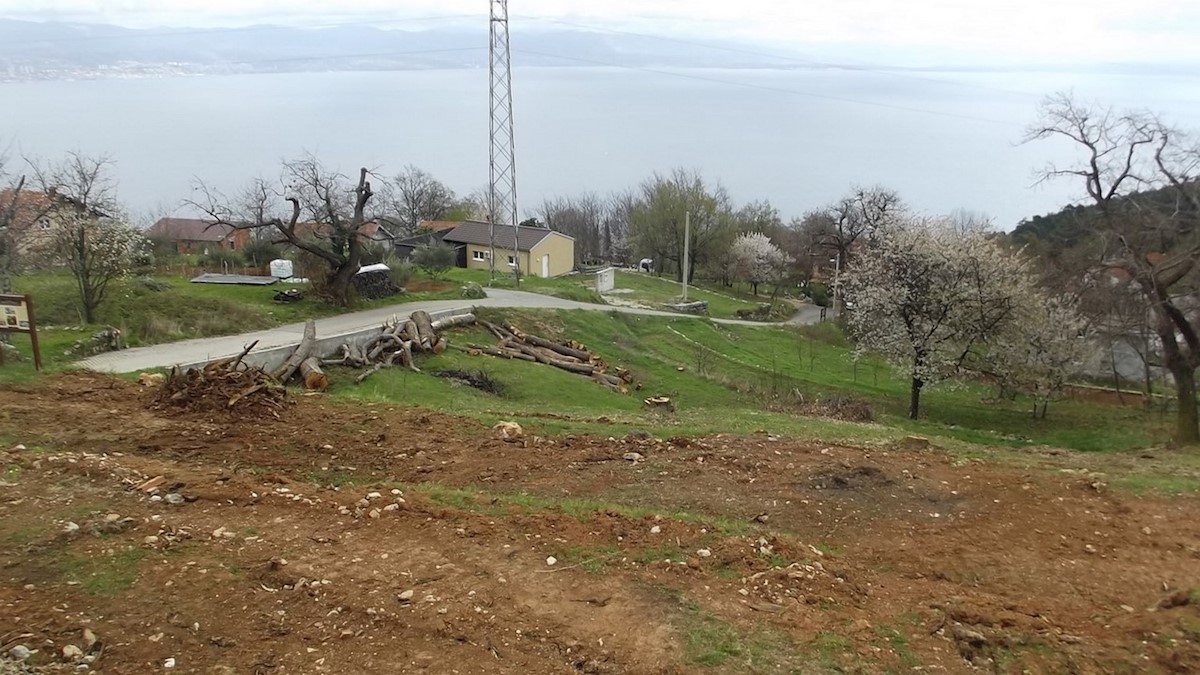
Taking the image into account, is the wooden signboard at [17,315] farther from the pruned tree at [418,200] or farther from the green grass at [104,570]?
the pruned tree at [418,200]

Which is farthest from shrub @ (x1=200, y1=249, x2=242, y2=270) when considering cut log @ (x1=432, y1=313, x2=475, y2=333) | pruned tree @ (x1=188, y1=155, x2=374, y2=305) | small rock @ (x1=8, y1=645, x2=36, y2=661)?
small rock @ (x1=8, y1=645, x2=36, y2=661)

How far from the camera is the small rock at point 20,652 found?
5.28 meters

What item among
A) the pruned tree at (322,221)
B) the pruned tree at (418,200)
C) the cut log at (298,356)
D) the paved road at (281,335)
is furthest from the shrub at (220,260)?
the pruned tree at (418,200)

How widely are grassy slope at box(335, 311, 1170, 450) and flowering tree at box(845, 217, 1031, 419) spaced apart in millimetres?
1786

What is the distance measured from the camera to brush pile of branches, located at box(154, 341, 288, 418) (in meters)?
12.2

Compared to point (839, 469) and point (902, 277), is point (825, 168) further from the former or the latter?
Answer: point (839, 469)

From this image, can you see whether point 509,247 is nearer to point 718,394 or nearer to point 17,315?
point 718,394

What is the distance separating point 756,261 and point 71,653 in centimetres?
7337

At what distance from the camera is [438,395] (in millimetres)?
19781

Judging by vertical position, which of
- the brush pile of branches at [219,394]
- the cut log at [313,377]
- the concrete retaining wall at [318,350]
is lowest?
the cut log at [313,377]

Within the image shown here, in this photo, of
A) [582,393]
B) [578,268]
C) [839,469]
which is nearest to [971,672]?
[839,469]

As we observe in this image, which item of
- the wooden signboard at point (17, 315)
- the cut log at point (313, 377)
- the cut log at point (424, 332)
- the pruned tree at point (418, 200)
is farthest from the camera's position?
the pruned tree at point (418, 200)

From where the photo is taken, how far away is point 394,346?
23.2 metres

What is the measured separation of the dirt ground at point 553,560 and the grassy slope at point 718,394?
3.89 m
